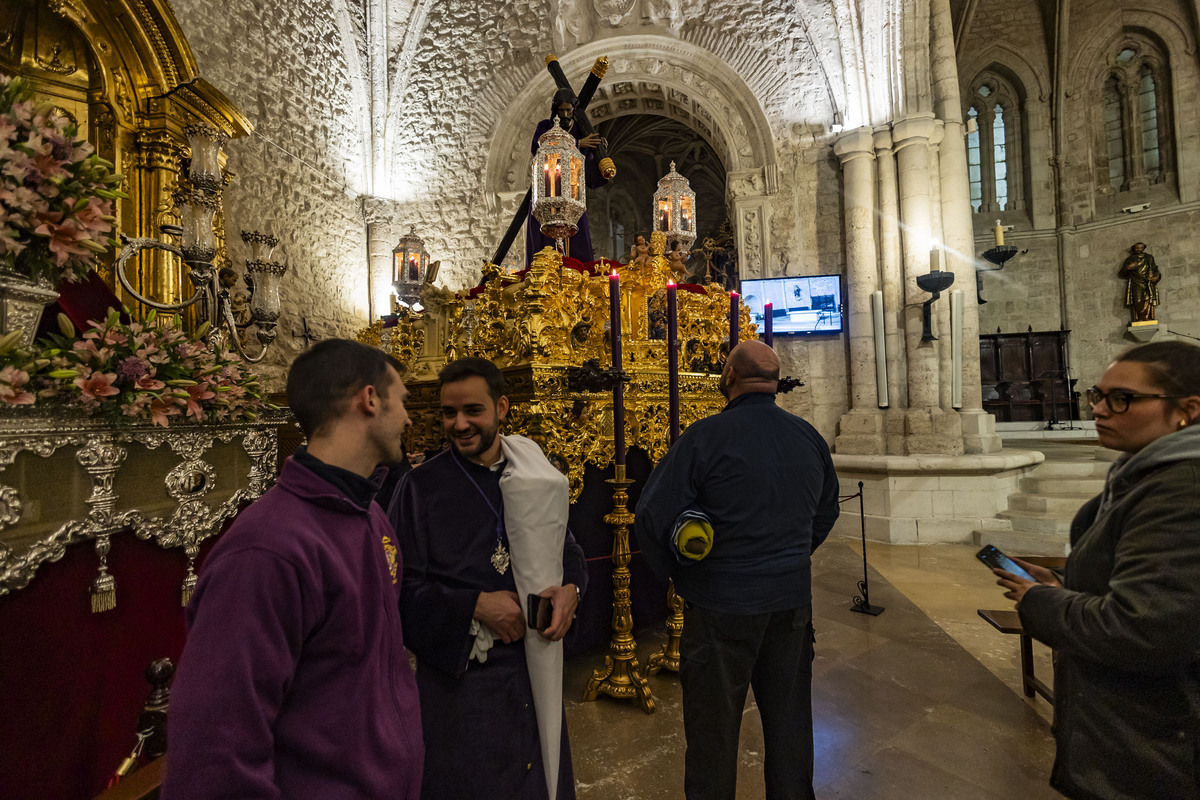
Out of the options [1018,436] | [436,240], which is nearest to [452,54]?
[436,240]

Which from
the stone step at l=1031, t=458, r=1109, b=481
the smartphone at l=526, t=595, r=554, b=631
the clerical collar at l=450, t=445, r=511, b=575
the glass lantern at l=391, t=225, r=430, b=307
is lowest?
the stone step at l=1031, t=458, r=1109, b=481

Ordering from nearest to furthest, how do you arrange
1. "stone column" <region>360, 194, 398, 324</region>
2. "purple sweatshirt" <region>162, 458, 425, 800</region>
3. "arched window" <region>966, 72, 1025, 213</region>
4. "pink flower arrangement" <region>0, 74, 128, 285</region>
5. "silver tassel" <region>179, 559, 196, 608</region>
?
1. "purple sweatshirt" <region>162, 458, 425, 800</region>
2. "pink flower arrangement" <region>0, 74, 128, 285</region>
3. "silver tassel" <region>179, 559, 196, 608</region>
4. "stone column" <region>360, 194, 398, 324</region>
5. "arched window" <region>966, 72, 1025, 213</region>

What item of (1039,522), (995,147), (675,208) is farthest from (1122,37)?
(675,208)

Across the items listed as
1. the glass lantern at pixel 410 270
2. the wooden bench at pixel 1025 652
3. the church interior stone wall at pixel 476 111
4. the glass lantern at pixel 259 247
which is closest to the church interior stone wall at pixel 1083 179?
the church interior stone wall at pixel 476 111

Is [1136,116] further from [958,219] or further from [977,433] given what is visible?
[977,433]

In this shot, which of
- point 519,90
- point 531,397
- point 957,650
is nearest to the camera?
point 531,397

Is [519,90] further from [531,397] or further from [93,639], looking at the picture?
[93,639]

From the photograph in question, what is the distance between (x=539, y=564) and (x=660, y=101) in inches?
349

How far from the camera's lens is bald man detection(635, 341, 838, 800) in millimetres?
1733

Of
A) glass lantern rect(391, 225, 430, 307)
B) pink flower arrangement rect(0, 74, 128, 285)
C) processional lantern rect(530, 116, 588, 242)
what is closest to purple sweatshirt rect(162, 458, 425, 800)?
pink flower arrangement rect(0, 74, 128, 285)

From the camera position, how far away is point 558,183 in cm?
292

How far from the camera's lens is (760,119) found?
7.76 m

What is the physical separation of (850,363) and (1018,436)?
18.8ft

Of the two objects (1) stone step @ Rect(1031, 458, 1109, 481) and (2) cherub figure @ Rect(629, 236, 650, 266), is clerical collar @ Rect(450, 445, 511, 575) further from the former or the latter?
(1) stone step @ Rect(1031, 458, 1109, 481)
